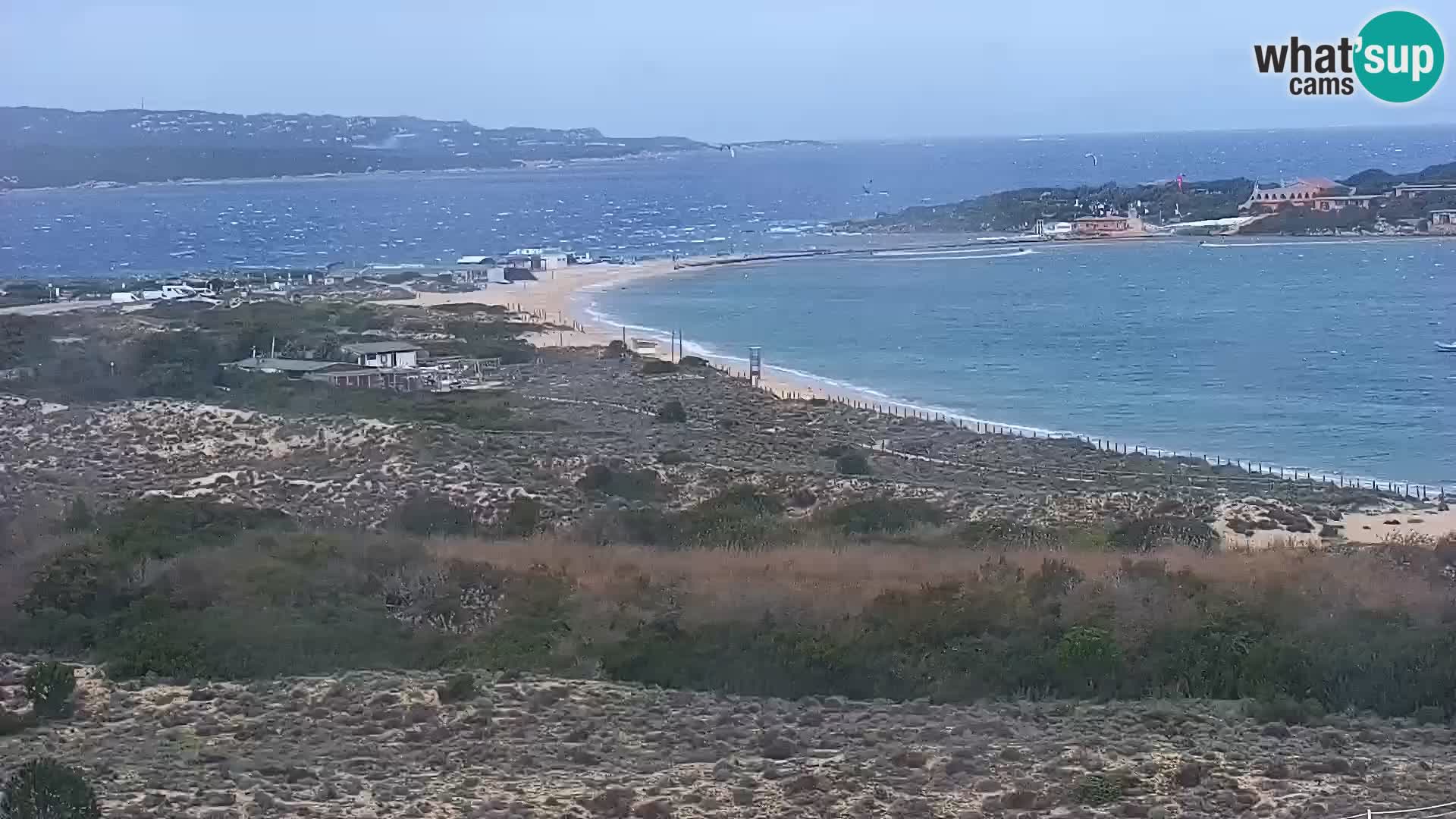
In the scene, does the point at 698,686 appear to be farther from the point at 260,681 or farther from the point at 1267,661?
the point at 1267,661

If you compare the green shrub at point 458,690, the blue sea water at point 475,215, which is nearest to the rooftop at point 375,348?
the green shrub at point 458,690

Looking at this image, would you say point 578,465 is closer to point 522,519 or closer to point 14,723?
point 522,519

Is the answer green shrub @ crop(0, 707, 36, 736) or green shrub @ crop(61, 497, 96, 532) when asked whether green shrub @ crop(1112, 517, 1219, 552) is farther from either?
green shrub @ crop(61, 497, 96, 532)

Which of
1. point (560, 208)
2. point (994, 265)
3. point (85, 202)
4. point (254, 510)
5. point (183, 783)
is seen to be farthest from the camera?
point (85, 202)

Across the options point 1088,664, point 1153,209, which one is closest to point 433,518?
point 1088,664

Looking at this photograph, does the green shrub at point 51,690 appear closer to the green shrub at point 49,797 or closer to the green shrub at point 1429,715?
the green shrub at point 49,797

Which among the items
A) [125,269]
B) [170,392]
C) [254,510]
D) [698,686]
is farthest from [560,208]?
[698,686]
